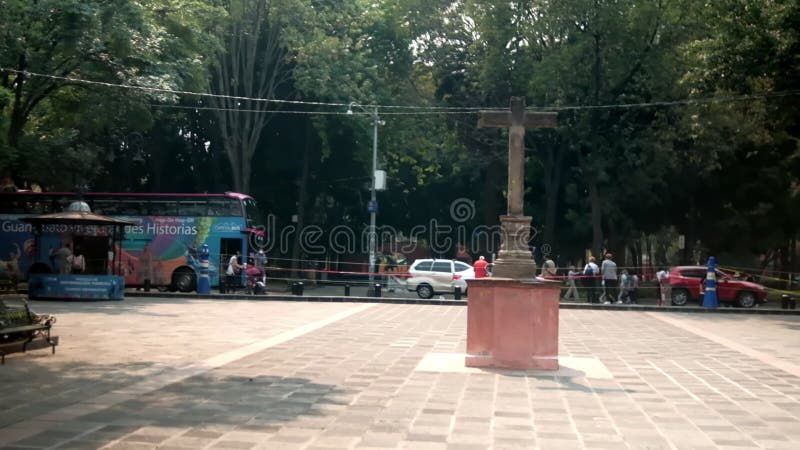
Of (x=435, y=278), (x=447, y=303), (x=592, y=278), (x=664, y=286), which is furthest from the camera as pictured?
(x=435, y=278)

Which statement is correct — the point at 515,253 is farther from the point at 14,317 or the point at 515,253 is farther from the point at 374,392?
the point at 14,317

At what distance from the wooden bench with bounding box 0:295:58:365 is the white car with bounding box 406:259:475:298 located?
20.9 metres

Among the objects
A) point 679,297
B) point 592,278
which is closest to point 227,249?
point 592,278

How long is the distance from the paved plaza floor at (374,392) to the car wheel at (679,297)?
15.3m

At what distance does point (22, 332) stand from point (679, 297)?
2586cm

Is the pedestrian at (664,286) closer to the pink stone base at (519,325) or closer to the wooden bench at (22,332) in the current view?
the pink stone base at (519,325)

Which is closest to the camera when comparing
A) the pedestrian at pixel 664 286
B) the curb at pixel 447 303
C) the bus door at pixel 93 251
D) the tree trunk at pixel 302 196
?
the curb at pixel 447 303

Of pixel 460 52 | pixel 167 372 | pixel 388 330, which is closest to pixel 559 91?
pixel 460 52

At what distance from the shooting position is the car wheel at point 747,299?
103 ft

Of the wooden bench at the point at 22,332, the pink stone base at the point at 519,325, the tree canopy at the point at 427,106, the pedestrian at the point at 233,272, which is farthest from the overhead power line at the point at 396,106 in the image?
the wooden bench at the point at 22,332

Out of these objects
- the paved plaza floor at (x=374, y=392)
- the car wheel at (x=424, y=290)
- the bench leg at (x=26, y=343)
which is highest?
the car wheel at (x=424, y=290)

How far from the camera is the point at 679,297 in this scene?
31984mm

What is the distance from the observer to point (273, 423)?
7434 mm

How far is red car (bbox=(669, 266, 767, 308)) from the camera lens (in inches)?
1237
